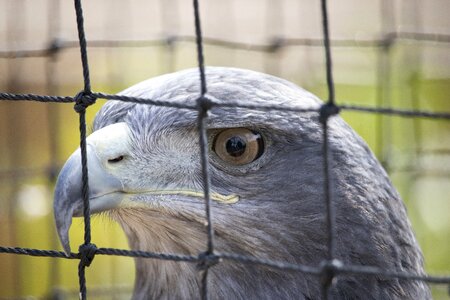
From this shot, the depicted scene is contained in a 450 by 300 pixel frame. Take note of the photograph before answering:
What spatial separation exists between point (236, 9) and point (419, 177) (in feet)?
11.2

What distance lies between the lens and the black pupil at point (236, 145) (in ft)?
7.29

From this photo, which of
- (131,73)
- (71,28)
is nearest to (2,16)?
(71,28)

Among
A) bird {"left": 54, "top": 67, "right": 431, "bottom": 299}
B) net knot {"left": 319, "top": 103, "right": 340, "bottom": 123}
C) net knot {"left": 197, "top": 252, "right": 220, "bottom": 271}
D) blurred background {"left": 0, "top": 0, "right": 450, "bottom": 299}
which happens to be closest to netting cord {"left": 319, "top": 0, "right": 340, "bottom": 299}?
net knot {"left": 319, "top": 103, "right": 340, "bottom": 123}

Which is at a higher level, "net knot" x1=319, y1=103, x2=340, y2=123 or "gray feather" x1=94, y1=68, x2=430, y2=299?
"net knot" x1=319, y1=103, x2=340, y2=123

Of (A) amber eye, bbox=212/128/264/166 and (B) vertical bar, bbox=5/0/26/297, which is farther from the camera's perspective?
(B) vertical bar, bbox=5/0/26/297

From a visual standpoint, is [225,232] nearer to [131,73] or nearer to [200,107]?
[200,107]

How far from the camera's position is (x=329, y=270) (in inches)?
68.3

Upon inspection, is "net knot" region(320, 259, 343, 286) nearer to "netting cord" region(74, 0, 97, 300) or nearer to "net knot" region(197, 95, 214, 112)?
"net knot" region(197, 95, 214, 112)

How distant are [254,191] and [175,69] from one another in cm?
310

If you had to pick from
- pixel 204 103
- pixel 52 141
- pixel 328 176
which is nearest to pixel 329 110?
pixel 328 176

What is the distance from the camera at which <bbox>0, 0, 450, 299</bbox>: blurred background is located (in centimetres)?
448

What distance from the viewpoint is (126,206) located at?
2133 millimetres

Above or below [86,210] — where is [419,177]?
below

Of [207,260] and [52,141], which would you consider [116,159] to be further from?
[52,141]
